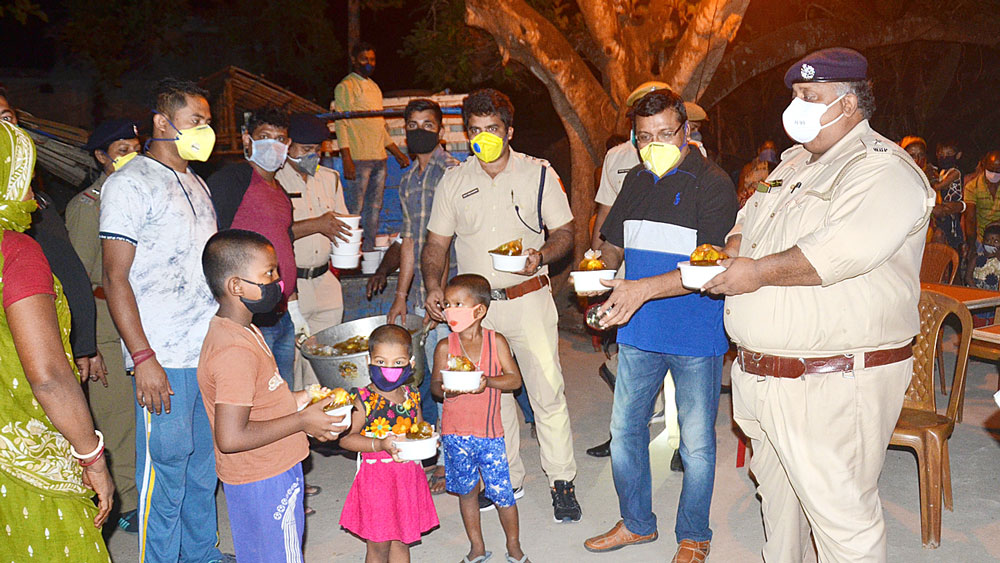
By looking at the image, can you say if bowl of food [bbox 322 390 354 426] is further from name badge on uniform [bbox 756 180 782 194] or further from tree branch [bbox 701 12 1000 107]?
tree branch [bbox 701 12 1000 107]

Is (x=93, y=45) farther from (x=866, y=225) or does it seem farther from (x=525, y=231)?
(x=866, y=225)

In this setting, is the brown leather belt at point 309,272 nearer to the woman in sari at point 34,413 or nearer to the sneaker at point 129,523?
the sneaker at point 129,523

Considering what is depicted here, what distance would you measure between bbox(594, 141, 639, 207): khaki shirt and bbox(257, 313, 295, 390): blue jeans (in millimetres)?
2461

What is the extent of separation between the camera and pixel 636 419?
437 centimetres

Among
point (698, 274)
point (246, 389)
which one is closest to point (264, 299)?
point (246, 389)

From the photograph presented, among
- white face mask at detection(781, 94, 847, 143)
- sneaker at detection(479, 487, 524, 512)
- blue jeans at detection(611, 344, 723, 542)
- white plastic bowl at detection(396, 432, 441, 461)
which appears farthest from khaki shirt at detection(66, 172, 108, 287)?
white face mask at detection(781, 94, 847, 143)

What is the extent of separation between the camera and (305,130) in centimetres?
575

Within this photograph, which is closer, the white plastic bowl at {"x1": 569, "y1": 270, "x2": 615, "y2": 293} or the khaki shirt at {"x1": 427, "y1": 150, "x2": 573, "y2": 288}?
the white plastic bowl at {"x1": 569, "y1": 270, "x2": 615, "y2": 293}

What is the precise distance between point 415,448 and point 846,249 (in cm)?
194

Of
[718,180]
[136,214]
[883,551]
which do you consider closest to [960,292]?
[718,180]

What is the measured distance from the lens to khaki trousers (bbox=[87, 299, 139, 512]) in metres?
5.02

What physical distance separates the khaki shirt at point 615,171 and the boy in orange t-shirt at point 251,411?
3222 millimetres

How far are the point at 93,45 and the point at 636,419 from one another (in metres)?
15.7

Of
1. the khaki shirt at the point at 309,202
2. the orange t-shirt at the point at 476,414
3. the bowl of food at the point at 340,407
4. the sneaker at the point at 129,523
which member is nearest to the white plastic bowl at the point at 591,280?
the orange t-shirt at the point at 476,414
